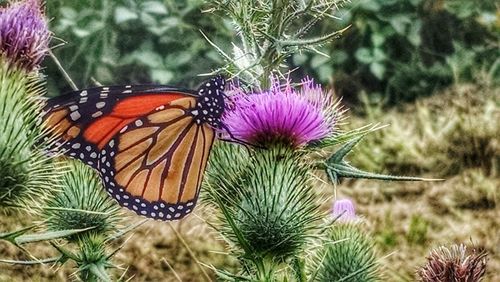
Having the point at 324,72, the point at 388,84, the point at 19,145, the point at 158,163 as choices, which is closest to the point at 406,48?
the point at 388,84

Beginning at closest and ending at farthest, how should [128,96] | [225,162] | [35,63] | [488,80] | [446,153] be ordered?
[35,63] → [225,162] → [128,96] → [446,153] → [488,80]

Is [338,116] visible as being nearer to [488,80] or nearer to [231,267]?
[231,267]

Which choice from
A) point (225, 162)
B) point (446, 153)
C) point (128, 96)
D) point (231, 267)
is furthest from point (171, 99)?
point (446, 153)

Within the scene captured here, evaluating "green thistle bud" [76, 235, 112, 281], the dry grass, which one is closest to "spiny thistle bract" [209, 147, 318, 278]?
"green thistle bud" [76, 235, 112, 281]

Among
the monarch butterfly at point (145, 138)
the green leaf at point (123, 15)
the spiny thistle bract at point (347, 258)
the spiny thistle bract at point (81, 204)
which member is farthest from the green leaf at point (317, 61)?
the spiny thistle bract at point (81, 204)

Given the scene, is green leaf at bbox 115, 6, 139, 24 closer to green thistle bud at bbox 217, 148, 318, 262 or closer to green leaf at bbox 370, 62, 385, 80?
green leaf at bbox 370, 62, 385, 80

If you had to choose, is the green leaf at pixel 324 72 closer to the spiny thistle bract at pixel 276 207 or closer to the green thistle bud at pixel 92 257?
the green thistle bud at pixel 92 257

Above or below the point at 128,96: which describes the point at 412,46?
above
